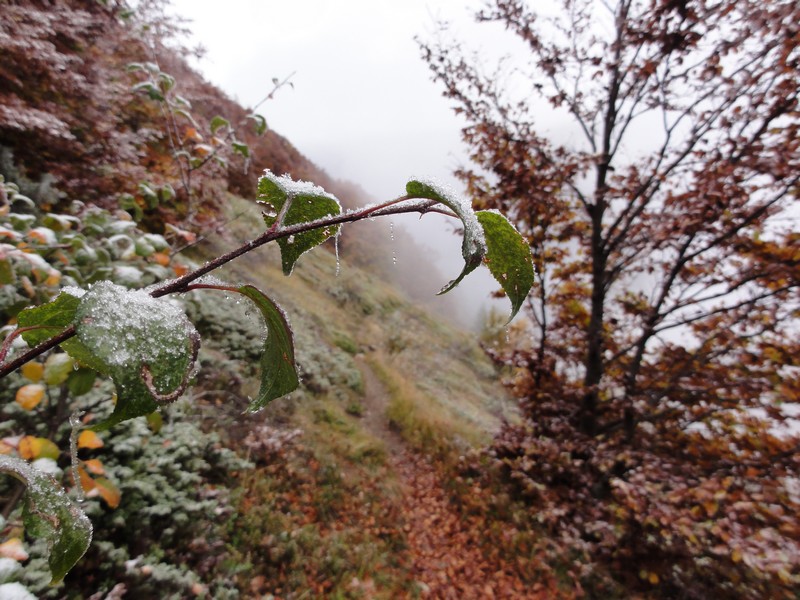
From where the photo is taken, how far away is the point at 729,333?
11.1 ft

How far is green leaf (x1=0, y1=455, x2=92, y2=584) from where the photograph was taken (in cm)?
32

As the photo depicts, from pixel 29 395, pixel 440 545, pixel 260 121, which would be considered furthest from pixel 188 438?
pixel 440 545

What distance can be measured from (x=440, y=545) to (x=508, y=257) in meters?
4.66

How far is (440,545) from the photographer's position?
4242 mm

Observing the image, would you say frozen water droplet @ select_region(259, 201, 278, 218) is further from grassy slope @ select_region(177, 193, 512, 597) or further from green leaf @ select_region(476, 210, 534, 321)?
green leaf @ select_region(476, 210, 534, 321)

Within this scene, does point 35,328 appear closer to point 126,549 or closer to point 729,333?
point 126,549

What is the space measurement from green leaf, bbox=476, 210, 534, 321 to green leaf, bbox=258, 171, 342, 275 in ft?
0.51

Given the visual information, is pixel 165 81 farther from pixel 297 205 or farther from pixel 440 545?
pixel 440 545

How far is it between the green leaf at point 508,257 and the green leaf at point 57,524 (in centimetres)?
39

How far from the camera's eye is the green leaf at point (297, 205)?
40 centimetres

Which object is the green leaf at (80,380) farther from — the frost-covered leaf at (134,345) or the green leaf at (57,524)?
the frost-covered leaf at (134,345)

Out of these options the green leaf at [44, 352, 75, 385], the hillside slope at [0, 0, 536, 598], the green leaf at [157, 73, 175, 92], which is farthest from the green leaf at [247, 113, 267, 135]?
the green leaf at [44, 352, 75, 385]

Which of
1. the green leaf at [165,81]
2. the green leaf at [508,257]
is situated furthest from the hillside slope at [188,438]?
the green leaf at [165,81]

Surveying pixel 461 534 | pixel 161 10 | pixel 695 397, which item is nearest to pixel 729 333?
pixel 695 397
